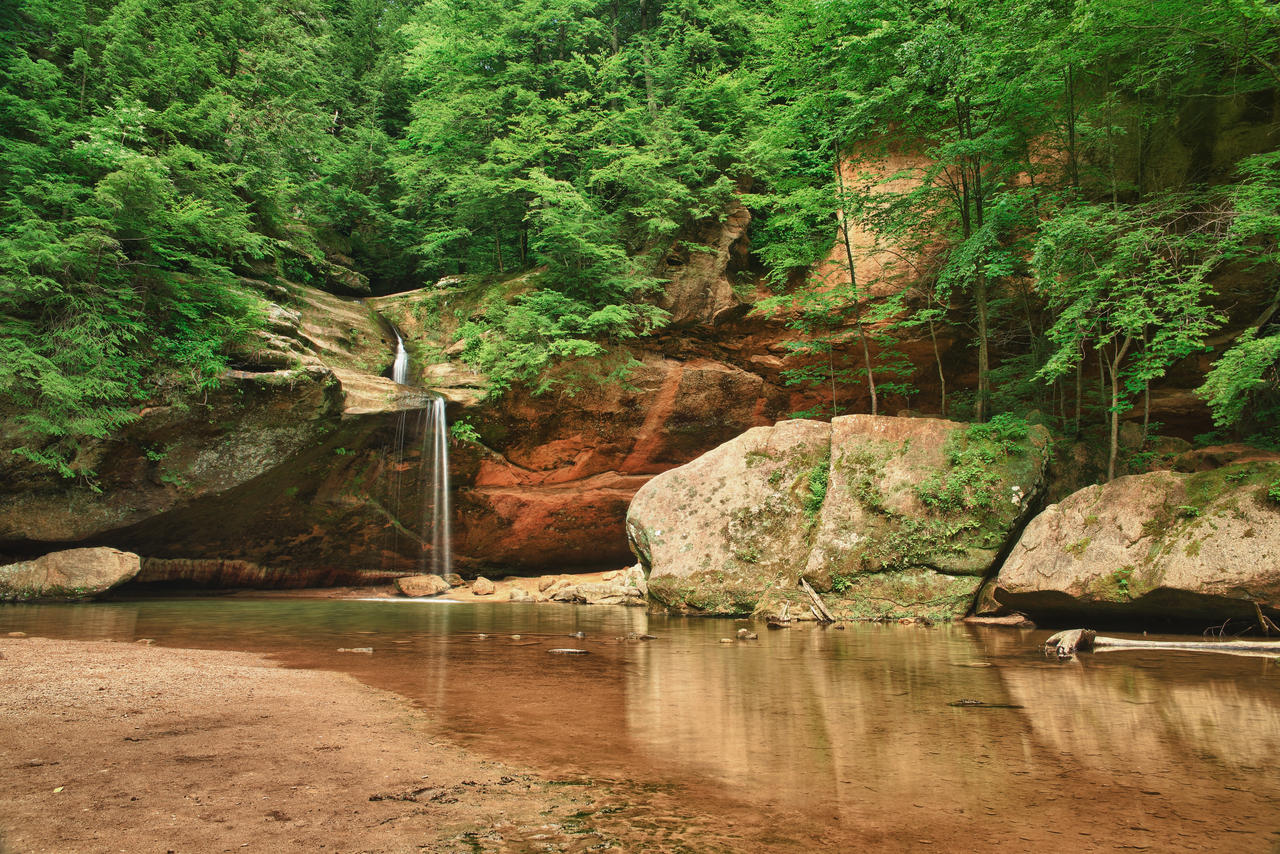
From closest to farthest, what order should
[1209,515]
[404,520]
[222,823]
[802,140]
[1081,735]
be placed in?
[222,823]
[1081,735]
[1209,515]
[802,140]
[404,520]

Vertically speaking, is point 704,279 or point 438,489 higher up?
point 704,279

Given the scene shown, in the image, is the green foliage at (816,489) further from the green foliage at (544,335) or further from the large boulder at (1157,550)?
the green foliage at (544,335)

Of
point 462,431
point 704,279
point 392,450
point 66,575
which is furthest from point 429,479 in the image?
point 704,279

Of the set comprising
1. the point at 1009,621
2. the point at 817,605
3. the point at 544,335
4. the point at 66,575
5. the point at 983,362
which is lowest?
the point at 1009,621

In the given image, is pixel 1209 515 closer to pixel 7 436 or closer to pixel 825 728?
pixel 825 728

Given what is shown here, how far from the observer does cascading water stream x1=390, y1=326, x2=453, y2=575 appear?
1686cm

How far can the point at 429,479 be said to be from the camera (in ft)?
57.9

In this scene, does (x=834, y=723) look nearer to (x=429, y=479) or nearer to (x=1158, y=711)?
(x=1158, y=711)

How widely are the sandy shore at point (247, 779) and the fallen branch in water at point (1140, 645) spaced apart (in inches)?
255

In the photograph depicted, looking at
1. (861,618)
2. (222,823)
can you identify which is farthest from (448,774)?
(861,618)

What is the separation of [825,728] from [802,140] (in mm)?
14845

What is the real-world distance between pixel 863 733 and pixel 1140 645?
17.8 feet

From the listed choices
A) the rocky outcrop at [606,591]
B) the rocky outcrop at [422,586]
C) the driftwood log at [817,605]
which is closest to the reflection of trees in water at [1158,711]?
the driftwood log at [817,605]

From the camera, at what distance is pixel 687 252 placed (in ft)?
61.3
